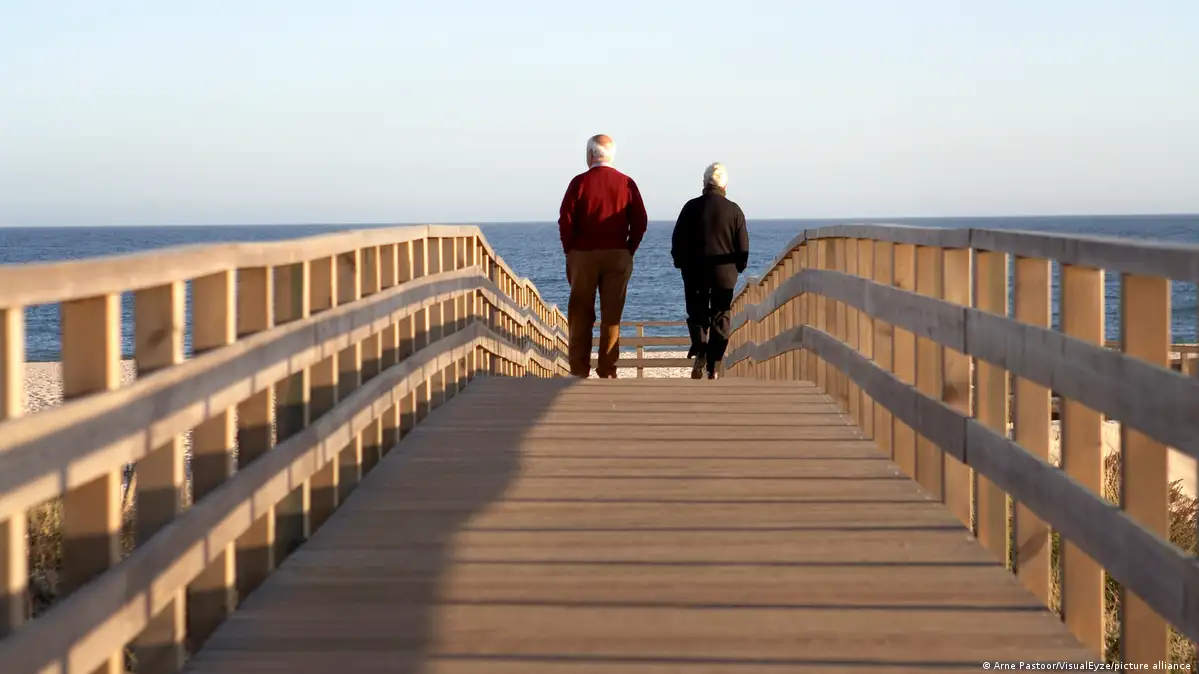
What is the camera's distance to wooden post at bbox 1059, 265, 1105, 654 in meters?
4.05

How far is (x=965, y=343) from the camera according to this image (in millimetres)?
5191

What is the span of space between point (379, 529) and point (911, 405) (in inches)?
89.2

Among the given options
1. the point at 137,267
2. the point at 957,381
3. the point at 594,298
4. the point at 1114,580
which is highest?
the point at 137,267

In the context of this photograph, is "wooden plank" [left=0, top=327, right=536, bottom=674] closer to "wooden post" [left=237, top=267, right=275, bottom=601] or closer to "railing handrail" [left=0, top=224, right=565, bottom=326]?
"wooden post" [left=237, top=267, right=275, bottom=601]

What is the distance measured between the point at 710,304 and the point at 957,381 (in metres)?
7.12

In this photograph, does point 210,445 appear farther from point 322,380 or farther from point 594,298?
point 594,298

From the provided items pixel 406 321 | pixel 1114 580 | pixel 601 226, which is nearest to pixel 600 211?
pixel 601 226

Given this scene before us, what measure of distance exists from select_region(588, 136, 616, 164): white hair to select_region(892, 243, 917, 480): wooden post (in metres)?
4.43

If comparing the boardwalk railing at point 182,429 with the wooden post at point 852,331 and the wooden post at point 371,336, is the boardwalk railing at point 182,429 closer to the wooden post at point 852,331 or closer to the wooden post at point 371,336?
the wooden post at point 371,336

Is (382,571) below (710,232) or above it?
below

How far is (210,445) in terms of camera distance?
413 centimetres

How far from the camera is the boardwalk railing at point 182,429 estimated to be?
2.85 meters

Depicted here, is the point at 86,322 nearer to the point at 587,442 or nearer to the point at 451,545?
the point at 451,545

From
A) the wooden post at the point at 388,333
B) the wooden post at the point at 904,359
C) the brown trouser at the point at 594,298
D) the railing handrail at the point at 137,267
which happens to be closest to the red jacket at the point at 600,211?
the brown trouser at the point at 594,298
